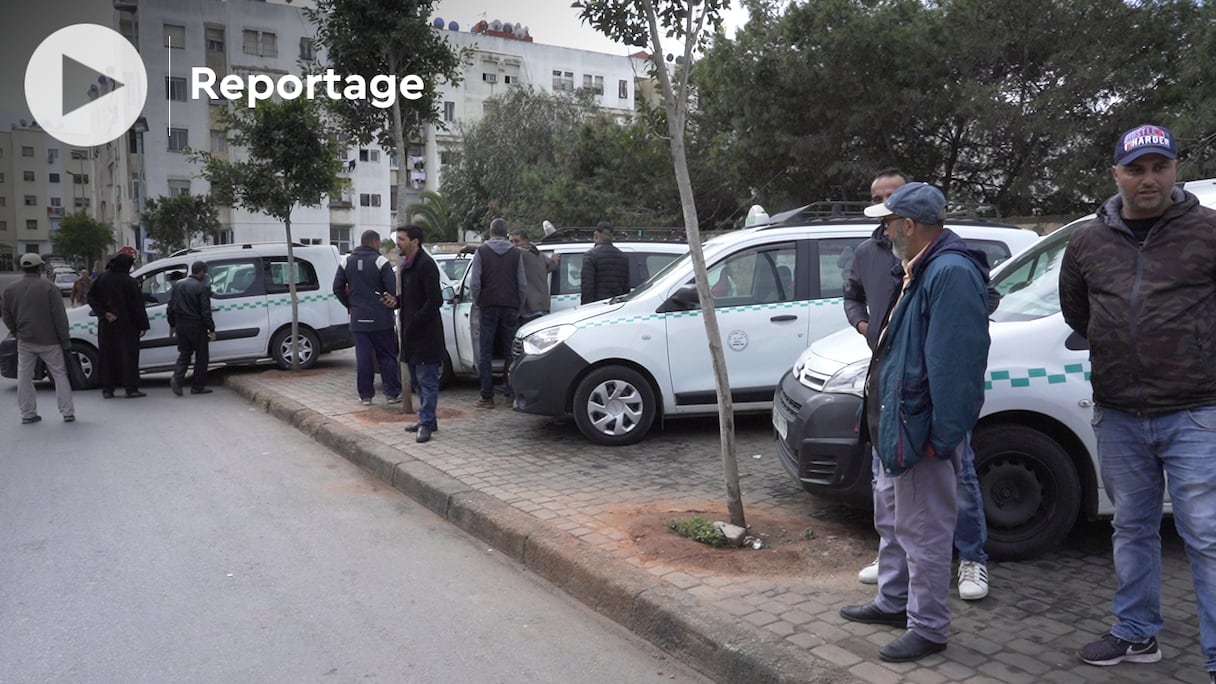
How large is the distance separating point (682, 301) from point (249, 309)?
8338 mm

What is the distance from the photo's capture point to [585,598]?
186 inches

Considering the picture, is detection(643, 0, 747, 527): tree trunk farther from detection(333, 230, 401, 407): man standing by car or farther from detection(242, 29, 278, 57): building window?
detection(242, 29, 278, 57): building window

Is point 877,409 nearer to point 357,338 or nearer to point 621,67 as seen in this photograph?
point 357,338

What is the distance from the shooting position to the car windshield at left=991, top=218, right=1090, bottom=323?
4895mm

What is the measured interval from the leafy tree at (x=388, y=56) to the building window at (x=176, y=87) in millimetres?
44370

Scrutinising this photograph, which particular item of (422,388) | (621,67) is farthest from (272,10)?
(422,388)

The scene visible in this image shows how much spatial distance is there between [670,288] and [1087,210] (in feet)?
36.0

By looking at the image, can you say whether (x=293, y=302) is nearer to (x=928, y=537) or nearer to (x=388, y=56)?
(x=388, y=56)

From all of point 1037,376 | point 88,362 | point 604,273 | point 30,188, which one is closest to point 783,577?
point 1037,376

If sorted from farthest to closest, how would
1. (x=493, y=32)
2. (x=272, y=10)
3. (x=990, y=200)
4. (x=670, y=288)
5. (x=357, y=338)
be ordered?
(x=493, y=32) < (x=272, y=10) < (x=990, y=200) < (x=357, y=338) < (x=670, y=288)

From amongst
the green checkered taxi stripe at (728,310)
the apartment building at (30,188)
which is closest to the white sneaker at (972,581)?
the green checkered taxi stripe at (728,310)

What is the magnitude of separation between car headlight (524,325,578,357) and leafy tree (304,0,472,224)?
423 centimetres

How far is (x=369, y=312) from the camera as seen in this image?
992 cm

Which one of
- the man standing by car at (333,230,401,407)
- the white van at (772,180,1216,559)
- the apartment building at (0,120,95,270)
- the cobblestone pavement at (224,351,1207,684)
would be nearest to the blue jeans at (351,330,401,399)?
the man standing by car at (333,230,401,407)
